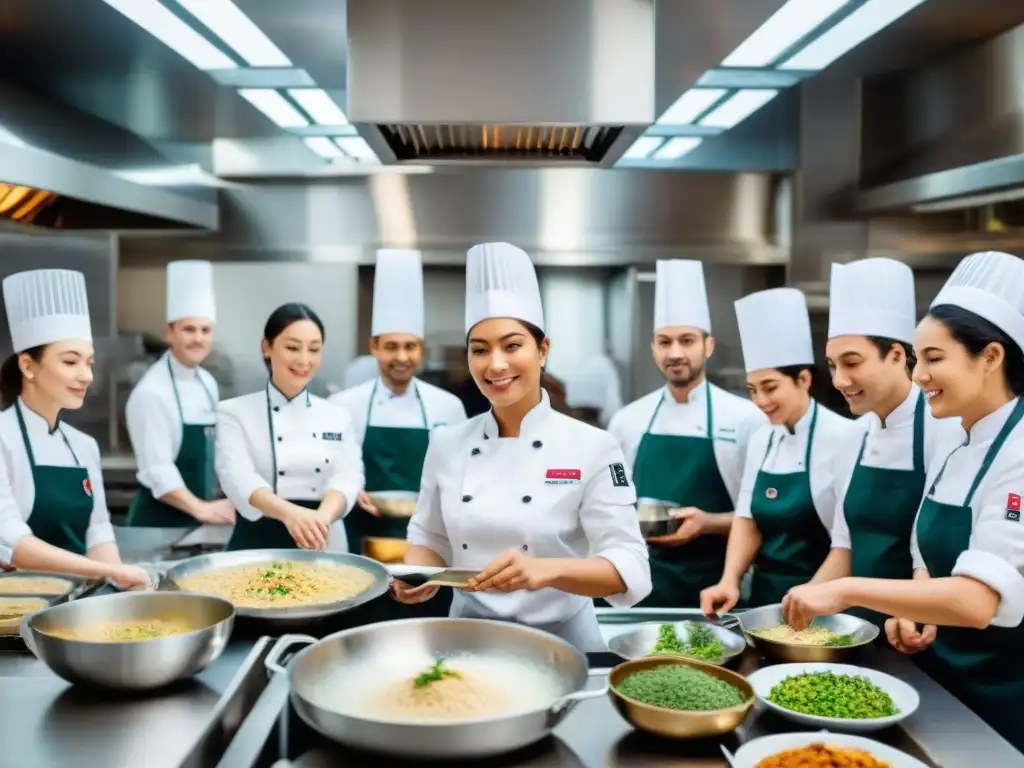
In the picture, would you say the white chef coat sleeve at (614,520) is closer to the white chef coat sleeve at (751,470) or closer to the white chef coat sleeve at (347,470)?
the white chef coat sleeve at (751,470)

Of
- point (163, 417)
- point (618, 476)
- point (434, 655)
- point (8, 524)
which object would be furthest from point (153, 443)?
point (434, 655)

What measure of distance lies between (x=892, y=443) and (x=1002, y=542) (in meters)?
0.69

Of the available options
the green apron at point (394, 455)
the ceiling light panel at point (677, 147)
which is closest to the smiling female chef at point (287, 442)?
the green apron at point (394, 455)

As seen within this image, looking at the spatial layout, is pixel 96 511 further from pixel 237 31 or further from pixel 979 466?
pixel 979 466

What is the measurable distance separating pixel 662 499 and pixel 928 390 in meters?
1.57

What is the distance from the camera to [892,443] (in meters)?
2.35

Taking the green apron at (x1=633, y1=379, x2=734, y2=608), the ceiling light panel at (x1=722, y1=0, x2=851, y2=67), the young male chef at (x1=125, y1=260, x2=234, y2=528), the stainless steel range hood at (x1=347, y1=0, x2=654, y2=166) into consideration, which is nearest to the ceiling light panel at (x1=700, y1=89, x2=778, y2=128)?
the ceiling light panel at (x1=722, y1=0, x2=851, y2=67)

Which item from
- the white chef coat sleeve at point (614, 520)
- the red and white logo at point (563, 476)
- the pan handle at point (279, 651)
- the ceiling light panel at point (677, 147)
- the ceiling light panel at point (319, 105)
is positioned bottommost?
the pan handle at point (279, 651)

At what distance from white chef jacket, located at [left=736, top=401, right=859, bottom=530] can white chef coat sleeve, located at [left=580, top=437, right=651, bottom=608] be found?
38.1 inches

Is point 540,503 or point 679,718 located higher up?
point 540,503

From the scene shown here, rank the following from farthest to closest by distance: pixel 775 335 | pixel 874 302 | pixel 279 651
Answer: pixel 775 335
pixel 874 302
pixel 279 651

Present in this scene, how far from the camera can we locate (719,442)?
11.1 ft

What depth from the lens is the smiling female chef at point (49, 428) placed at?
2.66 meters

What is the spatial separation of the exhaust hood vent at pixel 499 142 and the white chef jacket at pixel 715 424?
3.98 feet
